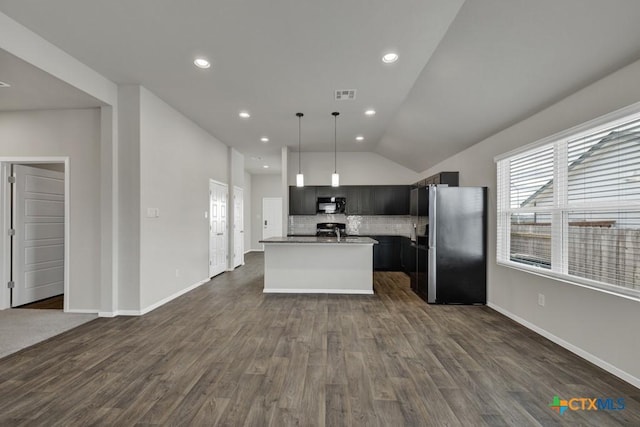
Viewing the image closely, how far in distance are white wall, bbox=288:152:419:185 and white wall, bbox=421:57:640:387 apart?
3176 millimetres

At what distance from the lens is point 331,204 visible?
7070 mm

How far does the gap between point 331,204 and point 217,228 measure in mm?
2746

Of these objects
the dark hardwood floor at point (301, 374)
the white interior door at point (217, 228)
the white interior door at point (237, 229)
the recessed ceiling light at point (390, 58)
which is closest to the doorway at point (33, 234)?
the dark hardwood floor at point (301, 374)

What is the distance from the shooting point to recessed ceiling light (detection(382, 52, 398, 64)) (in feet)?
9.54

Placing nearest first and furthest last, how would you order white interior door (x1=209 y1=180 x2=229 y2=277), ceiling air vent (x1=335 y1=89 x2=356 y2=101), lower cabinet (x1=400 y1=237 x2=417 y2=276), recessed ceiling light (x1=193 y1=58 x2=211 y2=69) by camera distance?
1. recessed ceiling light (x1=193 y1=58 x2=211 y2=69)
2. ceiling air vent (x1=335 y1=89 x2=356 y2=101)
3. white interior door (x1=209 y1=180 x2=229 y2=277)
4. lower cabinet (x1=400 y1=237 x2=417 y2=276)

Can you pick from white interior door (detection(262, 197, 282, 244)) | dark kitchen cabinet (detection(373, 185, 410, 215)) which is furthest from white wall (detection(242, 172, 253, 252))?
dark kitchen cabinet (detection(373, 185, 410, 215))

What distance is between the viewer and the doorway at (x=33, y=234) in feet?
13.0

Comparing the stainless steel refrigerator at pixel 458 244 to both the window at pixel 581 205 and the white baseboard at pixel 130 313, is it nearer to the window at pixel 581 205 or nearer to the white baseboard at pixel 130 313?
the window at pixel 581 205

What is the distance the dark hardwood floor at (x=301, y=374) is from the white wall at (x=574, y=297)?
0.18 m

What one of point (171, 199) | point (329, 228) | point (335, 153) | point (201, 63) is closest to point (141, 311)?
point (171, 199)

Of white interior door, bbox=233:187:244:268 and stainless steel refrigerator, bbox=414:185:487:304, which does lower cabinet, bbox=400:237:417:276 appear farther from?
white interior door, bbox=233:187:244:268

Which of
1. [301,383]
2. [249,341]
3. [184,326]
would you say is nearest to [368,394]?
[301,383]

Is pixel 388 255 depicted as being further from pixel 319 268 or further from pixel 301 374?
pixel 301 374

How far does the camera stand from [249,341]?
9.62ft
